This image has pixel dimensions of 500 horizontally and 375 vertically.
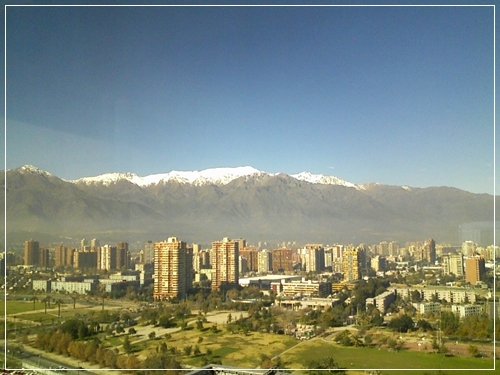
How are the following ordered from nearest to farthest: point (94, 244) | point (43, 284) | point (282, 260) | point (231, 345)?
1. point (231, 345)
2. point (43, 284)
3. point (94, 244)
4. point (282, 260)

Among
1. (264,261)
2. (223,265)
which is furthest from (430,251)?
(223,265)

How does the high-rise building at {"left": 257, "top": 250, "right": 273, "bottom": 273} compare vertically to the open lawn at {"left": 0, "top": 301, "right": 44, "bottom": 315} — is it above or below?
above

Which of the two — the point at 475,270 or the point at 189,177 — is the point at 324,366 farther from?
the point at 189,177

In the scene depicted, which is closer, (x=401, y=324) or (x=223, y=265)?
(x=401, y=324)

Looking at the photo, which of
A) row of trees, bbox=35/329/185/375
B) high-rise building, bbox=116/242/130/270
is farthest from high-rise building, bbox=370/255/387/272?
high-rise building, bbox=116/242/130/270

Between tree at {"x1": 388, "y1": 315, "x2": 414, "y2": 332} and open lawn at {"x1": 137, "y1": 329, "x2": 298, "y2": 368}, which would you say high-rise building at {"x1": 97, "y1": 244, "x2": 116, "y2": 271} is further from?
tree at {"x1": 388, "y1": 315, "x2": 414, "y2": 332}
